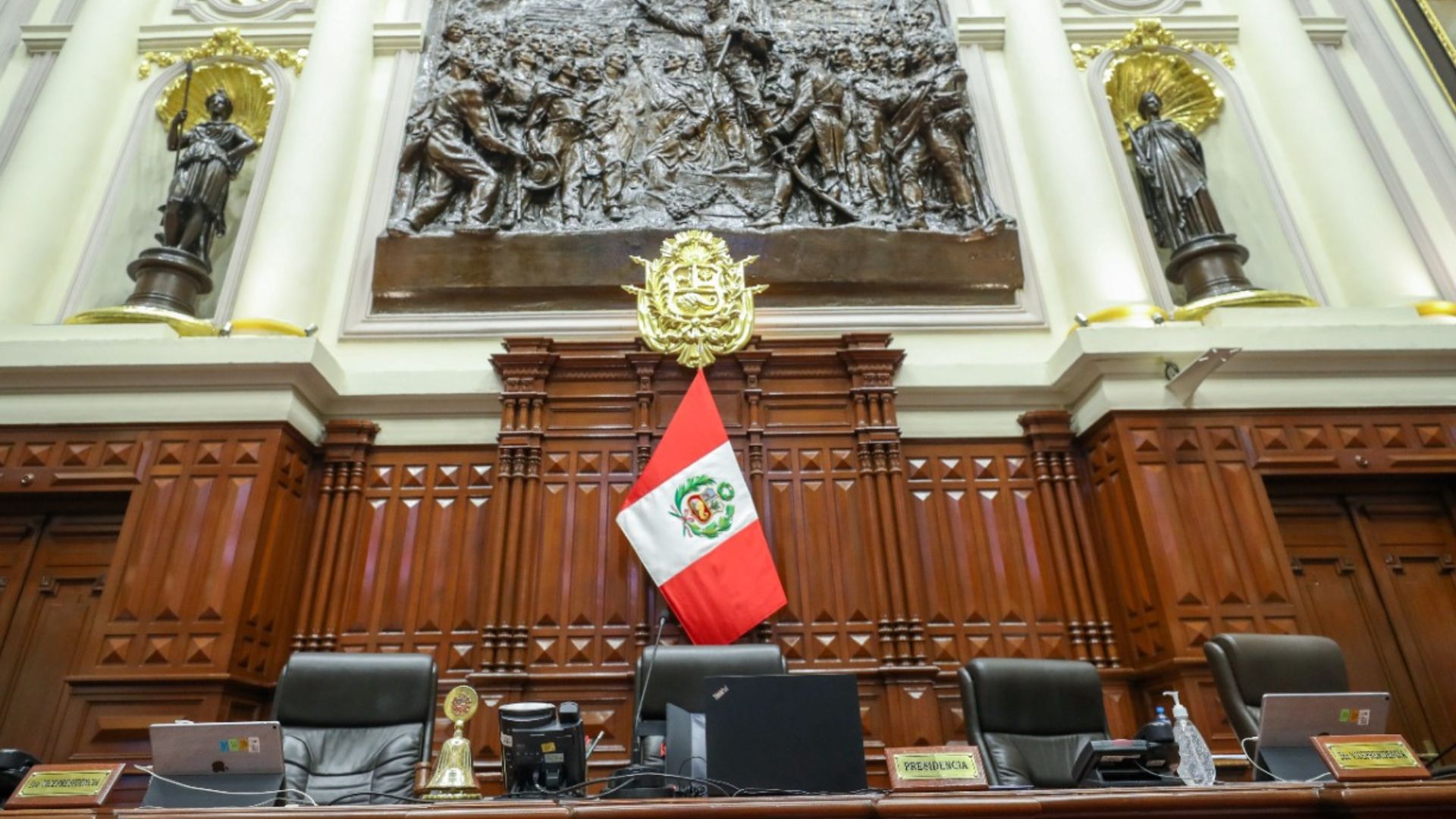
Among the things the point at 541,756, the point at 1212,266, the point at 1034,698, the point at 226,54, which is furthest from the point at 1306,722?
the point at 226,54

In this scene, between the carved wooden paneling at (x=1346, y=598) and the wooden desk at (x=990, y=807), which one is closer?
the wooden desk at (x=990, y=807)

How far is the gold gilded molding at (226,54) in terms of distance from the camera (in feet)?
21.0

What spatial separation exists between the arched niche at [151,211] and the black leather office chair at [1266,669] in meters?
5.63

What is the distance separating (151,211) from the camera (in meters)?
5.96

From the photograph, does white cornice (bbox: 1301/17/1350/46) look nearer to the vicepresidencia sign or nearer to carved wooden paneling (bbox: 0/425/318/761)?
the vicepresidencia sign

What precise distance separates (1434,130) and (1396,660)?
420cm

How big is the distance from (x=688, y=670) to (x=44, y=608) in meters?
3.76

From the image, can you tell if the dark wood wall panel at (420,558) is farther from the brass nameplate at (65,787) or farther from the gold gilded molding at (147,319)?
the brass nameplate at (65,787)

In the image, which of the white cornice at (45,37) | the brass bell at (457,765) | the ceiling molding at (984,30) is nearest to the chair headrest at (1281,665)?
the brass bell at (457,765)

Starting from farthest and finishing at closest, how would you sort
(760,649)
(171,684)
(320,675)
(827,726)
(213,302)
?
1. (213,302)
2. (171,684)
3. (760,649)
4. (320,675)
5. (827,726)

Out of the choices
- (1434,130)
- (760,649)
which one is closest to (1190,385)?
(760,649)

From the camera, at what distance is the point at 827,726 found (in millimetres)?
1984

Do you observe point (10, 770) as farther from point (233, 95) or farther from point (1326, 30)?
point (1326, 30)

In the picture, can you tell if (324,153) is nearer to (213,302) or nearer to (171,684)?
(213,302)
